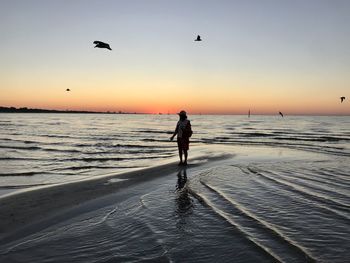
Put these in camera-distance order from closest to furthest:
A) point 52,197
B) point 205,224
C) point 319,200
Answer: point 205,224 → point 319,200 → point 52,197

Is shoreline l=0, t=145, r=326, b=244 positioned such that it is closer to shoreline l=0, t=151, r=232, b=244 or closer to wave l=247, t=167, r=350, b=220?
shoreline l=0, t=151, r=232, b=244

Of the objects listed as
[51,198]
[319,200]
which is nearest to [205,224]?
[319,200]

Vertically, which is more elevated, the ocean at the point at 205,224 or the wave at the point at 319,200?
the ocean at the point at 205,224

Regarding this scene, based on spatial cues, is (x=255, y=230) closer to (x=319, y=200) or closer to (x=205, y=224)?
(x=205, y=224)

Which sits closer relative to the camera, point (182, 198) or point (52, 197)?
point (182, 198)

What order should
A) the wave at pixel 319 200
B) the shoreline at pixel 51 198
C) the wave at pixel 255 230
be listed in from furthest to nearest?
the wave at pixel 319 200, the shoreline at pixel 51 198, the wave at pixel 255 230

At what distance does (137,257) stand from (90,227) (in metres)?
1.72

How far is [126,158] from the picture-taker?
18500 millimetres

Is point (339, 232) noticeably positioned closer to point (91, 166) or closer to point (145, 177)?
point (145, 177)

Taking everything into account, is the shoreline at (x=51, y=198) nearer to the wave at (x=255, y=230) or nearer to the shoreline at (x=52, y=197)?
the shoreline at (x=52, y=197)

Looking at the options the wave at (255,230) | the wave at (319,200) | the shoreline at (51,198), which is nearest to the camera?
the wave at (255,230)

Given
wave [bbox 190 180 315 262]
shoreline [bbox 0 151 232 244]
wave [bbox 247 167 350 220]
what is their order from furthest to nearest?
wave [bbox 247 167 350 220] → shoreline [bbox 0 151 232 244] → wave [bbox 190 180 315 262]

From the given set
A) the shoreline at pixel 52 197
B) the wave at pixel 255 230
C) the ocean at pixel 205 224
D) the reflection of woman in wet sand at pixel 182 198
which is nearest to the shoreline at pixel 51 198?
the shoreline at pixel 52 197

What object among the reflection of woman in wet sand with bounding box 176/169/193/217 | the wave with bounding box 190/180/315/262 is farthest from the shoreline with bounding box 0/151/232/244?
the wave with bounding box 190/180/315/262
